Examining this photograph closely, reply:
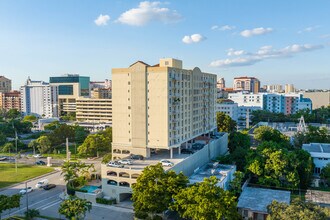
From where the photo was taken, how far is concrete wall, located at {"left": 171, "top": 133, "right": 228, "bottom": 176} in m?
47.5

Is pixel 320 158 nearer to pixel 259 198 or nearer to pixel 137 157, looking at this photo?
pixel 259 198

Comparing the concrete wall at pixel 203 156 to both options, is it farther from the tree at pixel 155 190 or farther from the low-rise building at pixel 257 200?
the low-rise building at pixel 257 200

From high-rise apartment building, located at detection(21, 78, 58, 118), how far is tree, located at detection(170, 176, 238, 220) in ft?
429

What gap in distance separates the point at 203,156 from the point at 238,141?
18435mm

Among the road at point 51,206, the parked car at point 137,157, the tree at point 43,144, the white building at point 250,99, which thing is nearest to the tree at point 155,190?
the road at point 51,206

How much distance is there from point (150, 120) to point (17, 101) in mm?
143824

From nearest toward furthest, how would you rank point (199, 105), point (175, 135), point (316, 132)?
point (175, 135) < point (199, 105) < point (316, 132)

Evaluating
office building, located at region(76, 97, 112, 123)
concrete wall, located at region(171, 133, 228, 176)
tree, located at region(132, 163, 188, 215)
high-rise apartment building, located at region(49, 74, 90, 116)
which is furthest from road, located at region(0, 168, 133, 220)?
high-rise apartment building, located at region(49, 74, 90, 116)

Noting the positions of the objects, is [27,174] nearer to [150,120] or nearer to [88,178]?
[88,178]

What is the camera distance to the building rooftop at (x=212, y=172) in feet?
145

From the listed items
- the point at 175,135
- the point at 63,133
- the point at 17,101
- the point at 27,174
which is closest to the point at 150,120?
the point at 175,135

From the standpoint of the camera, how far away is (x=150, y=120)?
4978 cm

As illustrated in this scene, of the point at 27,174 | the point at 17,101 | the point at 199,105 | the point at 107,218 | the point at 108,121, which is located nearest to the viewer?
the point at 107,218

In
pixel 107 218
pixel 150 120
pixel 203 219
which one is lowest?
pixel 107 218
